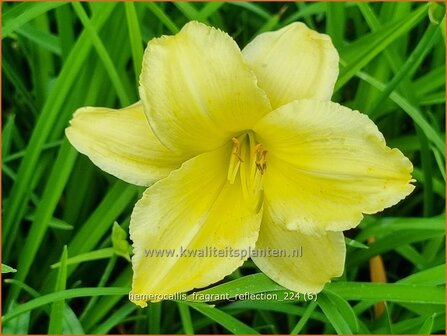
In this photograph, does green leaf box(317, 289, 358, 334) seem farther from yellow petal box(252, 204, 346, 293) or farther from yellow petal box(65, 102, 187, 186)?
yellow petal box(65, 102, 187, 186)

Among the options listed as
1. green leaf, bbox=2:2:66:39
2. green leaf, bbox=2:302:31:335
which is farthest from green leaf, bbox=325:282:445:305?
green leaf, bbox=2:2:66:39

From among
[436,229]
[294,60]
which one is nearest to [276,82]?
[294,60]

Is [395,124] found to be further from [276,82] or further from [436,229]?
[276,82]

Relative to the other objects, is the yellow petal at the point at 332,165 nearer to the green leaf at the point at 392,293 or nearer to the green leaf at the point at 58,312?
the green leaf at the point at 392,293

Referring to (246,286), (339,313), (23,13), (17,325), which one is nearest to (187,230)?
(246,286)

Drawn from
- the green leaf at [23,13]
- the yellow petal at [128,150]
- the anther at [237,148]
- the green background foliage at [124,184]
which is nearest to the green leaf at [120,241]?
the green background foliage at [124,184]
